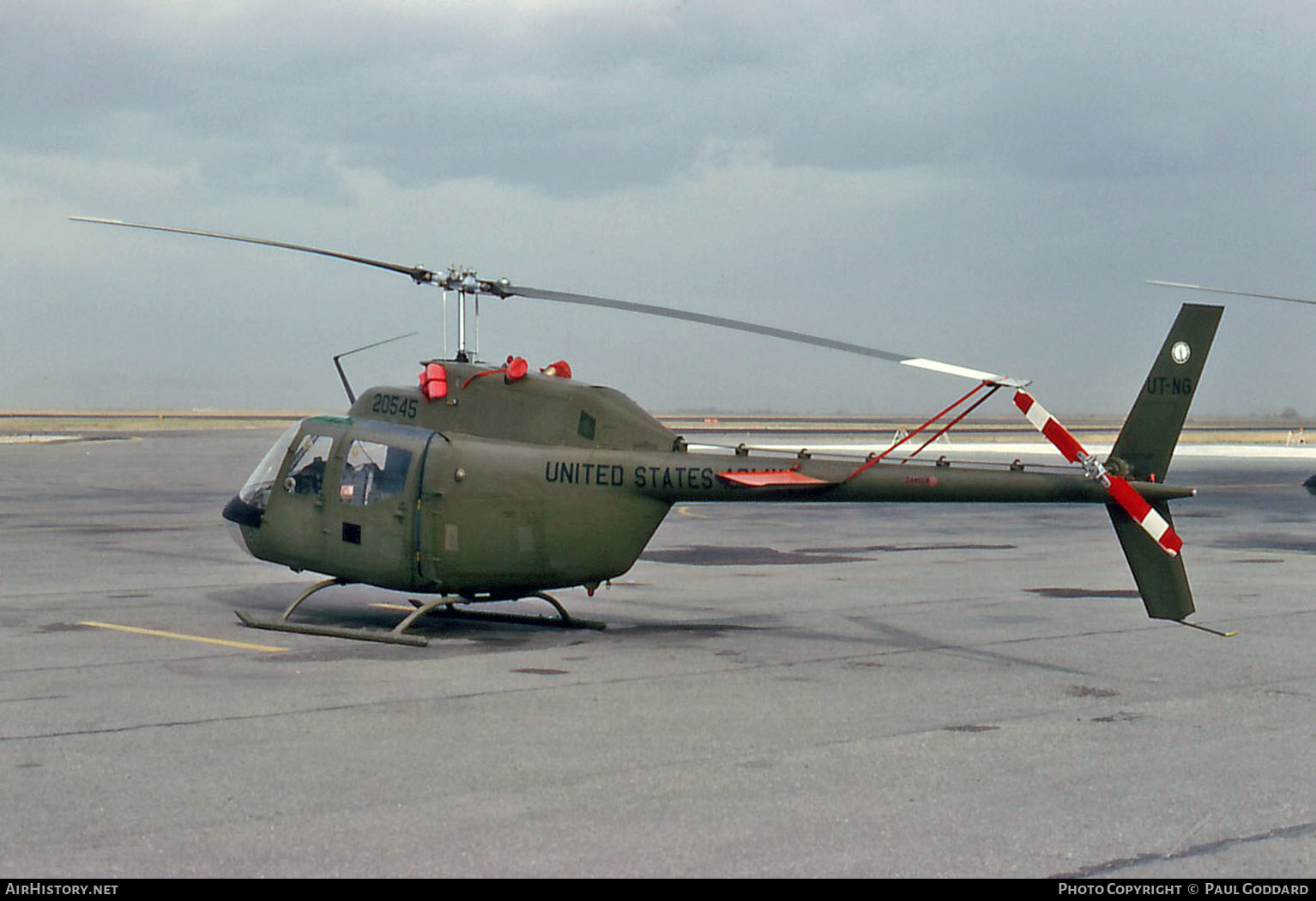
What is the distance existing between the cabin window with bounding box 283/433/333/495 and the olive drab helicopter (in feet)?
0.06

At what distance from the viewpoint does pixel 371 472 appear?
14.4 metres

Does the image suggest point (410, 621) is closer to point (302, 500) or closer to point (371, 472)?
point (371, 472)

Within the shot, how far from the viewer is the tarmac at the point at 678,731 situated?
22.8 ft

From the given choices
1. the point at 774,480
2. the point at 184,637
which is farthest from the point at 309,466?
the point at 774,480

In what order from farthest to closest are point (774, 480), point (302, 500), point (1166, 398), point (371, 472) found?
1. point (302, 500)
2. point (371, 472)
3. point (774, 480)
4. point (1166, 398)

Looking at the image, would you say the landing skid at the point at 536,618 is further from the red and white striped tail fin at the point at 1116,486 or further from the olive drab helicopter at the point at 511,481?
the red and white striped tail fin at the point at 1116,486

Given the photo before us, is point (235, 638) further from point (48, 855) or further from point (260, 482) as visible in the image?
point (48, 855)

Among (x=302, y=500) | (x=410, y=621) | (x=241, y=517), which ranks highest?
(x=302, y=500)

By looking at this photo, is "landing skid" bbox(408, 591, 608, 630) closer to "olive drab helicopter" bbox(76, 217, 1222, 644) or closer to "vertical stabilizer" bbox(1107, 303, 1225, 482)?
"olive drab helicopter" bbox(76, 217, 1222, 644)

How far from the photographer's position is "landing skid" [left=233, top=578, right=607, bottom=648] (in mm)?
13570

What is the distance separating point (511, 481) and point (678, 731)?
15.7ft

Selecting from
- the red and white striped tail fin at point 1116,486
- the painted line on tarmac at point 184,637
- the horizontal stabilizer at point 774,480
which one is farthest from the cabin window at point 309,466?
the red and white striped tail fin at point 1116,486

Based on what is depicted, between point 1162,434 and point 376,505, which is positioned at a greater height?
point 1162,434
